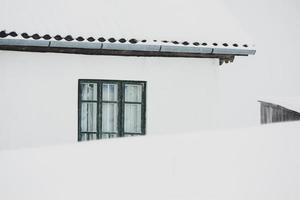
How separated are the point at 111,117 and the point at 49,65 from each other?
135 cm

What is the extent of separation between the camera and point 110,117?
686 centimetres

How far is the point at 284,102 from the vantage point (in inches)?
263

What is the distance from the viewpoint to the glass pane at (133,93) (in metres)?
→ 6.82

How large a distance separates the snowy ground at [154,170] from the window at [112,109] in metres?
3.33

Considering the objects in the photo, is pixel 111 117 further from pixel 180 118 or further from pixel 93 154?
pixel 93 154

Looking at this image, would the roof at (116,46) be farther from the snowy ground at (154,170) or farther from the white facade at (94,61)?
the snowy ground at (154,170)

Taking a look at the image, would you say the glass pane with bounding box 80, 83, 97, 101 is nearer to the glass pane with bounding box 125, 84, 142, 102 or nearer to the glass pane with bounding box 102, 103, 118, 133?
the glass pane with bounding box 102, 103, 118, 133

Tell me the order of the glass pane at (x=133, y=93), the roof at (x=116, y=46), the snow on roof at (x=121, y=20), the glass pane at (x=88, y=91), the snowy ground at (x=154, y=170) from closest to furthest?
the snowy ground at (x=154, y=170) → the roof at (x=116, y=46) → the snow on roof at (x=121, y=20) → the glass pane at (x=88, y=91) → the glass pane at (x=133, y=93)

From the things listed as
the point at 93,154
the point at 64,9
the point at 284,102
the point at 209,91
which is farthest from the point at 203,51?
the point at 93,154

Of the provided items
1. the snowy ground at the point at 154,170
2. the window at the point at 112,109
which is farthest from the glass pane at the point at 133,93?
the snowy ground at the point at 154,170

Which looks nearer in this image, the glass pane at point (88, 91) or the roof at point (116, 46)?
the roof at point (116, 46)

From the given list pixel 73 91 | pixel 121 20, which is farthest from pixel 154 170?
pixel 121 20

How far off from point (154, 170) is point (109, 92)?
4.12 meters

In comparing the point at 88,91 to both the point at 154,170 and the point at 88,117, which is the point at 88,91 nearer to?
the point at 88,117
